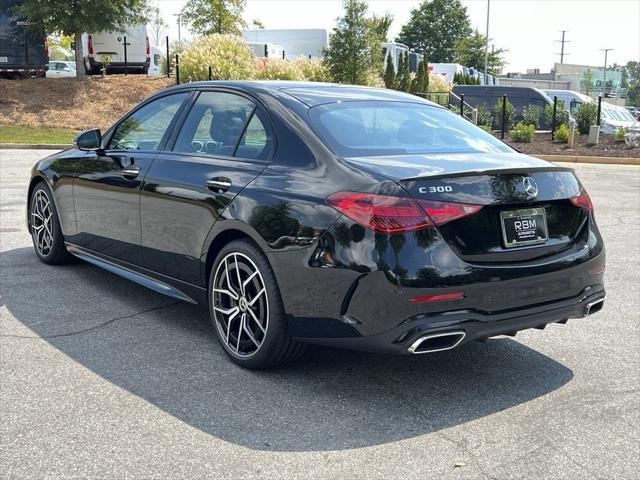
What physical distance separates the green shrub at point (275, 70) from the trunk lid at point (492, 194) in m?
23.6

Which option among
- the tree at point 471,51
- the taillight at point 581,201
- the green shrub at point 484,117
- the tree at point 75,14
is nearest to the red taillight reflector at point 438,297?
the taillight at point 581,201

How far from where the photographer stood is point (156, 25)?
30.4 meters

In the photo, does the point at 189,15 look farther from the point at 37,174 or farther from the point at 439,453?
the point at 439,453

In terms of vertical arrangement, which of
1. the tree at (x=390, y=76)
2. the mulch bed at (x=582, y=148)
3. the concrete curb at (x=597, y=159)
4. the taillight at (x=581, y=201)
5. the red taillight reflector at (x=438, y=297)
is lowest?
the concrete curb at (x=597, y=159)

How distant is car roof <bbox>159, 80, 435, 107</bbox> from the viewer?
4.61 meters

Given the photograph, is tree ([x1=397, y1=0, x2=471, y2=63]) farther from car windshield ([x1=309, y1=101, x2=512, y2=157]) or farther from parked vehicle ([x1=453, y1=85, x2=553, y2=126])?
car windshield ([x1=309, y1=101, x2=512, y2=157])

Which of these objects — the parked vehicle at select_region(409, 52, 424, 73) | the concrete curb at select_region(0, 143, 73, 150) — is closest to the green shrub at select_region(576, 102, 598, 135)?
the parked vehicle at select_region(409, 52, 424, 73)

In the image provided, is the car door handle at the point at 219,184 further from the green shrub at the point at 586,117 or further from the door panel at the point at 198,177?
the green shrub at the point at 586,117

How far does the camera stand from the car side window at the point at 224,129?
176 inches

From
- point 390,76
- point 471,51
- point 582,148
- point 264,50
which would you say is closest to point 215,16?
point 264,50

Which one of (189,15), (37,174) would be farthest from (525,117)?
(37,174)

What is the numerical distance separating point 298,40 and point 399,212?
121ft

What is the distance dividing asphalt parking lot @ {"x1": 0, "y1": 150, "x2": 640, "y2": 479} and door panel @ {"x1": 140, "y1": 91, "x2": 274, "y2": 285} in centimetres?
55

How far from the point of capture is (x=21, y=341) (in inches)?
187
